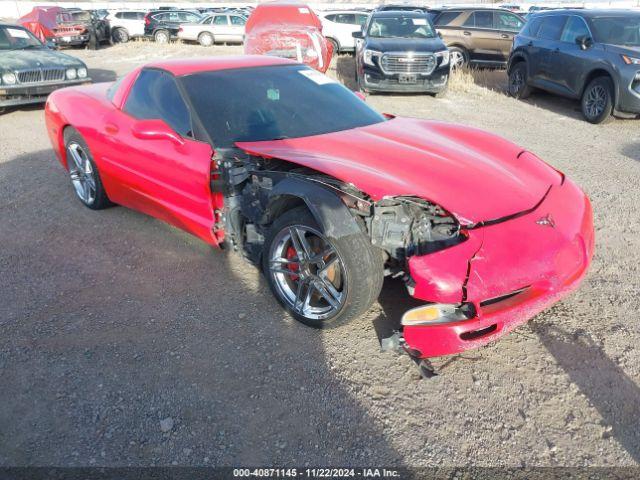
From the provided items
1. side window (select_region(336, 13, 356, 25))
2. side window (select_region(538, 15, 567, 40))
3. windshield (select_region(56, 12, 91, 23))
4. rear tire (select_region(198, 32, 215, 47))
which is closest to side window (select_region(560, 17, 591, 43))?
side window (select_region(538, 15, 567, 40))

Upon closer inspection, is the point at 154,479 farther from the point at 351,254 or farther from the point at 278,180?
the point at 278,180

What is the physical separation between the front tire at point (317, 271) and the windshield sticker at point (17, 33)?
9.07 meters

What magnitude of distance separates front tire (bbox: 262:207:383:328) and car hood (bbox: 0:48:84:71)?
7.67m

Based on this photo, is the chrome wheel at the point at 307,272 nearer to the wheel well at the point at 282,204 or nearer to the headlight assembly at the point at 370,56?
the wheel well at the point at 282,204

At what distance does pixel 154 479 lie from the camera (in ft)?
6.82

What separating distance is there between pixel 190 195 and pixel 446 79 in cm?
770

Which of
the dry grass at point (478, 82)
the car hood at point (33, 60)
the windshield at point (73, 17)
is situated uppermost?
the windshield at point (73, 17)

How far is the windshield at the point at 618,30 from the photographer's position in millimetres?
8008

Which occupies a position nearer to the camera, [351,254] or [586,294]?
[351,254]

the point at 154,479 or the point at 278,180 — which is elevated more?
the point at 278,180

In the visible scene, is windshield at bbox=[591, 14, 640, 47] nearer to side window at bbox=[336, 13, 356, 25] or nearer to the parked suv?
the parked suv

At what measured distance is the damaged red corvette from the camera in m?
2.46

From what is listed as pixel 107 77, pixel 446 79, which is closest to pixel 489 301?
pixel 446 79

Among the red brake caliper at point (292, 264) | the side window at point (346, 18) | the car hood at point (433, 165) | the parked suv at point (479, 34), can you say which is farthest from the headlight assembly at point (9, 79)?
the side window at point (346, 18)
